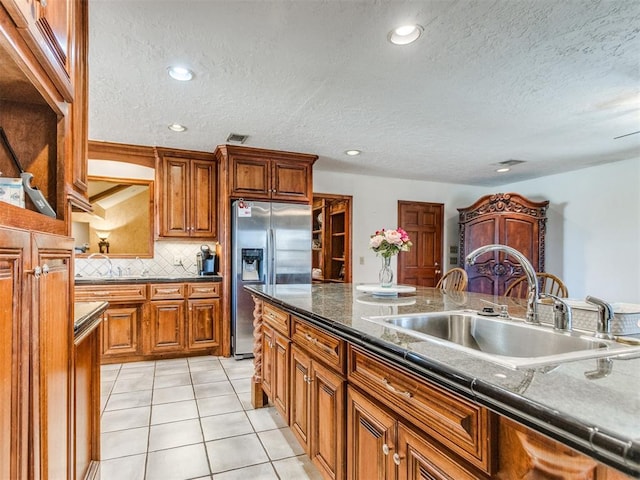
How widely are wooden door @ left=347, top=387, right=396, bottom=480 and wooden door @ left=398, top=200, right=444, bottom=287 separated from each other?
4492mm

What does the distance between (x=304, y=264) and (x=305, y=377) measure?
2541 mm

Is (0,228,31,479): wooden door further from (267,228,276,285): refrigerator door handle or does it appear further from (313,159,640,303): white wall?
(313,159,640,303): white wall

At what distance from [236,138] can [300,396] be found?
2732 millimetres

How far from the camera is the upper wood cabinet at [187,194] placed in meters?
4.11

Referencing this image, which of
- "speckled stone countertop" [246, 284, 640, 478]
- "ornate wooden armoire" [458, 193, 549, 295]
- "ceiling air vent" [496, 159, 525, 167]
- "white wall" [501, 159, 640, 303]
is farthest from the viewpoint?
"ornate wooden armoire" [458, 193, 549, 295]

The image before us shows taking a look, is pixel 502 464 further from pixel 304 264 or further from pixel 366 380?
pixel 304 264

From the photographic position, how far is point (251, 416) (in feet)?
8.45

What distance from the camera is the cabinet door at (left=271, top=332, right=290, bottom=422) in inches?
→ 82.8

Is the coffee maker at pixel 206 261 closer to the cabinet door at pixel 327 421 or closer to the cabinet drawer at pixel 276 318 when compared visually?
the cabinet drawer at pixel 276 318

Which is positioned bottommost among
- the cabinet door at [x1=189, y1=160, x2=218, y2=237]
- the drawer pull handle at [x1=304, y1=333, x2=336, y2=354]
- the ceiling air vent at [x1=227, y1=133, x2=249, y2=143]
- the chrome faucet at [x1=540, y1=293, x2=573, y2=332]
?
the drawer pull handle at [x1=304, y1=333, x2=336, y2=354]

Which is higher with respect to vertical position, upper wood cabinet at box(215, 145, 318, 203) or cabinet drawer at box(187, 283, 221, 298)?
upper wood cabinet at box(215, 145, 318, 203)

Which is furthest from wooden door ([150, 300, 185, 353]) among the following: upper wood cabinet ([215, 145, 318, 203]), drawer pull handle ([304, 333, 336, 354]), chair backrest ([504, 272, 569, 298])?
chair backrest ([504, 272, 569, 298])

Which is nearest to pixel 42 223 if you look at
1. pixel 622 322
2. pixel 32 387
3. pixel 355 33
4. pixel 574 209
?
pixel 32 387

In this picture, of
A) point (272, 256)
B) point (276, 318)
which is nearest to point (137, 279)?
point (272, 256)
